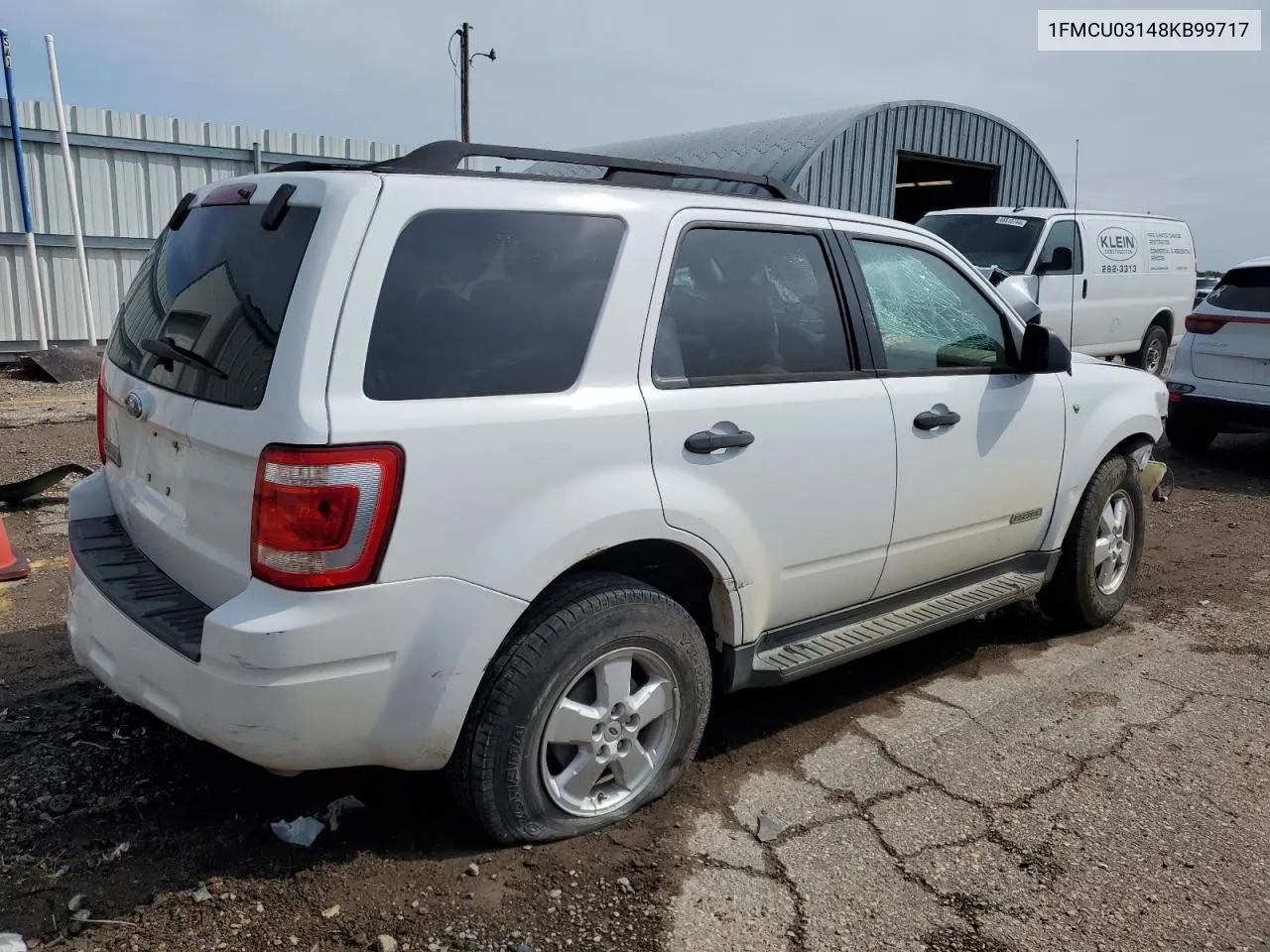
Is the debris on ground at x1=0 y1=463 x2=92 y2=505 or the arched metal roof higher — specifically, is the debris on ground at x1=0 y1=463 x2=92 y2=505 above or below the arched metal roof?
below

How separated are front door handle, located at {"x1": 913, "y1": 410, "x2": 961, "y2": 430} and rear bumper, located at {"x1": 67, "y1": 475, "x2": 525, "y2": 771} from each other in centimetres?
172

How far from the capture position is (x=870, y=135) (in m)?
17.6

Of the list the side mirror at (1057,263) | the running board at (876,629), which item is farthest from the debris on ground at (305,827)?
the side mirror at (1057,263)

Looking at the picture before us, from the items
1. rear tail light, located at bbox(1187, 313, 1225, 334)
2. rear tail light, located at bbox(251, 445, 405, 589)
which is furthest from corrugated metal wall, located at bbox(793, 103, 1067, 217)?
rear tail light, located at bbox(251, 445, 405, 589)

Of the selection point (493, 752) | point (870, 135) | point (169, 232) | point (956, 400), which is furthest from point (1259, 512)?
point (870, 135)

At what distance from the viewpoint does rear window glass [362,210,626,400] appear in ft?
8.32

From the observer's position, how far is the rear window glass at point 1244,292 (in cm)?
858

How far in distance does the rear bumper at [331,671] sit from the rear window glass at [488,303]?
1.70ft

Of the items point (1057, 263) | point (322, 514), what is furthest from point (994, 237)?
point (322, 514)

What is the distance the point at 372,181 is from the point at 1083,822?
110 inches

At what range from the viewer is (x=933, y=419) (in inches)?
146

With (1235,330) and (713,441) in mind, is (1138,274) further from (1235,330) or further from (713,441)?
(713,441)

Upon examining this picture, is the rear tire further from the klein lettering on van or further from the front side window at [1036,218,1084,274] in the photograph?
the klein lettering on van

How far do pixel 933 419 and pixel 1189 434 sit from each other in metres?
6.84
